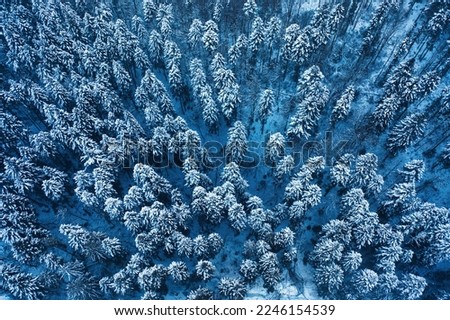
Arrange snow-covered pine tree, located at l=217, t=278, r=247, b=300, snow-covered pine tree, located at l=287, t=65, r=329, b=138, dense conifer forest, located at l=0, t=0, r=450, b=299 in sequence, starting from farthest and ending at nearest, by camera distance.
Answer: snow-covered pine tree, located at l=287, t=65, r=329, b=138, dense conifer forest, located at l=0, t=0, r=450, b=299, snow-covered pine tree, located at l=217, t=278, r=247, b=300

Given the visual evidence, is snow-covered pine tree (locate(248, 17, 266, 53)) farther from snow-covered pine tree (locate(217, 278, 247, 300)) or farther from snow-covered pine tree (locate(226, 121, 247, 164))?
snow-covered pine tree (locate(217, 278, 247, 300))

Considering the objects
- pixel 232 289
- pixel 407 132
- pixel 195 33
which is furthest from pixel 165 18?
pixel 232 289

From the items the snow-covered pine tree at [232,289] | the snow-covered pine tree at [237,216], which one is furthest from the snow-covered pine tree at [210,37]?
the snow-covered pine tree at [232,289]

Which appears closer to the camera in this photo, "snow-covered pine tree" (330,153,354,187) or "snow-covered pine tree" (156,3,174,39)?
"snow-covered pine tree" (330,153,354,187)

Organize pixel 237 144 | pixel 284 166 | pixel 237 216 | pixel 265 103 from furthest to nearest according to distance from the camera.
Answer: pixel 265 103 < pixel 237 144 < pixel 284 166 < pixel 237 216

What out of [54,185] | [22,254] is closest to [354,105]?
[54,185]

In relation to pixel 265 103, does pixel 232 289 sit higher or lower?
lower

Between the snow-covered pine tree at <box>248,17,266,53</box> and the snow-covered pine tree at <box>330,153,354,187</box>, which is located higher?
the snow-covered pine tree at <box>248,17,266,53</box>

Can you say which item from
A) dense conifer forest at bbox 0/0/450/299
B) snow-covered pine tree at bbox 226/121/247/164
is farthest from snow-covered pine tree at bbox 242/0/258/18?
snow-covered pine tree at bbox 226/121/247/164

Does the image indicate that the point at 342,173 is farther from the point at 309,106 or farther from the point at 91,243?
the point at 91,243
